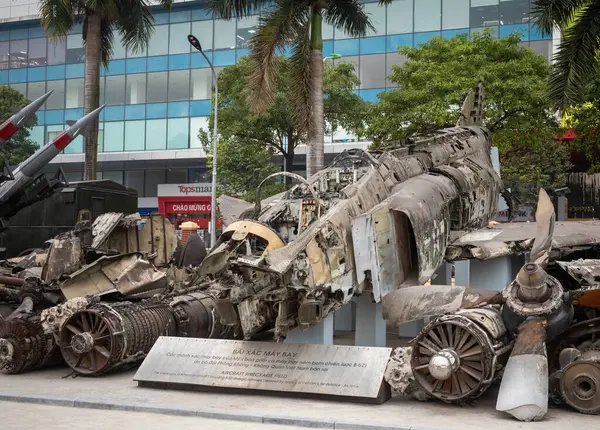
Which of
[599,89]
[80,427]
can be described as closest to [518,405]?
[80,427]

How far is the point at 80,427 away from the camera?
9.19 m

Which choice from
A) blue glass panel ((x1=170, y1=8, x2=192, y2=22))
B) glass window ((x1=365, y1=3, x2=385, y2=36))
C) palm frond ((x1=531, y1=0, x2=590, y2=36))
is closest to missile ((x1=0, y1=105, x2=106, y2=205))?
palm frond ((x1=531, y1=0, x2=590, y2=36))

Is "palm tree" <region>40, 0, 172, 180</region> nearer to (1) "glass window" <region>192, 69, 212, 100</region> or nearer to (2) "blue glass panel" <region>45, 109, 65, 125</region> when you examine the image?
(1) "glass window" <region>192, 69, 212, 100</region>

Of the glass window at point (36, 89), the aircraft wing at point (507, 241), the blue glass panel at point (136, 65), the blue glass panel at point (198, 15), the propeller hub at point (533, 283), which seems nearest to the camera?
the propeller hub at point (533, 283)

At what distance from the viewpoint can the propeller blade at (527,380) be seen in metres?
9.13

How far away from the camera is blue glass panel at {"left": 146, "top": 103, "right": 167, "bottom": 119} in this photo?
55.8 metres

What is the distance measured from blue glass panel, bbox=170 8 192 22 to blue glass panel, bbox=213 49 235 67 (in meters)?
3.62

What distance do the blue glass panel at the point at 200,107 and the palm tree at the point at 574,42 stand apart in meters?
36.8

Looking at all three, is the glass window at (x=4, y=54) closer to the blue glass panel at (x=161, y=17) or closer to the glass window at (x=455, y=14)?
the blue glass panel at (x=161, y=17)

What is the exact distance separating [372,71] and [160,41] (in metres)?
15.9

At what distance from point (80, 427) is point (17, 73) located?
5592cm

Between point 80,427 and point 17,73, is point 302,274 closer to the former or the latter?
point 80,427

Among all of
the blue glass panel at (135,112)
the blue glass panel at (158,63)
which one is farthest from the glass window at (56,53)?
the blue glass panel at (158,63)

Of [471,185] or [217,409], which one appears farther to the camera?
[471,185]
